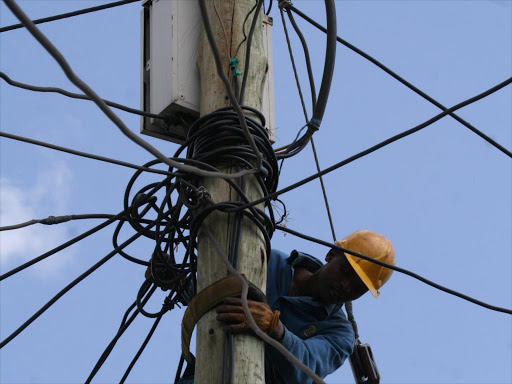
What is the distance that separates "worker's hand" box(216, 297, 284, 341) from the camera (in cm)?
369

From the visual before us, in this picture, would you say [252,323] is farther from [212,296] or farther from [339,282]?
[339,282]

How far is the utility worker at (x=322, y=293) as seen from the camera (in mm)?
4633

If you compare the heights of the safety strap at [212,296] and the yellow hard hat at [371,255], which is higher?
the yellow hard hat at [371,255]

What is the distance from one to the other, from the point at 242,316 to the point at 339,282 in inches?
59.6

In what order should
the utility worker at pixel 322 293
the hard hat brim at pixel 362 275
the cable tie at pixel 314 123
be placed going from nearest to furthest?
the cable tie at pixel 314 123
the utility worker at pixel 322 293
the hard hat brim at pixel 362 275

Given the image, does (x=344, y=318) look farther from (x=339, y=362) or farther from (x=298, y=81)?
(x=298, y=81)

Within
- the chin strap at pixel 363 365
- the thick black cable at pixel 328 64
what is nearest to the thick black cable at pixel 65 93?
the thick black cable at pixel 328 64

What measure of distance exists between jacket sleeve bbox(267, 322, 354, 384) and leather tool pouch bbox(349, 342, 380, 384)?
1.42 feet

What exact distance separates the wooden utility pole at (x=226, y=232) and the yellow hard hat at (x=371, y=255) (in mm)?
1316

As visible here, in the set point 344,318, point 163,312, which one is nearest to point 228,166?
point 163,312

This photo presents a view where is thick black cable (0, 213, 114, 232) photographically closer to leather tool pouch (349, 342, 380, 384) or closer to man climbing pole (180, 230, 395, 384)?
man climbing pole (180, 230, 395, 384)

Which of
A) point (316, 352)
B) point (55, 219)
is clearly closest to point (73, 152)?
point (55, 219)

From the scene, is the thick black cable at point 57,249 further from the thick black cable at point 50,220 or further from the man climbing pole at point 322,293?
the man climbing pole at point 322,293

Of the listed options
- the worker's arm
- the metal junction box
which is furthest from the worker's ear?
the metal junction box
